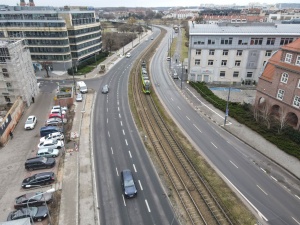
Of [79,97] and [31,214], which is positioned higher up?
[79,97]

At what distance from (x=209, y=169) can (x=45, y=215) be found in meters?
23.5

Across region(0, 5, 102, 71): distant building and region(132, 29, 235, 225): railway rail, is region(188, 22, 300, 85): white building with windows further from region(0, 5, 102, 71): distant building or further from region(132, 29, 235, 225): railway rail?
region(0, 5, 102, 71): distant building

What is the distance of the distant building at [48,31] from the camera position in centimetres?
8550

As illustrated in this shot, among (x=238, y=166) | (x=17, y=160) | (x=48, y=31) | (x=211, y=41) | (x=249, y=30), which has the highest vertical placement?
(x=249, y=30)

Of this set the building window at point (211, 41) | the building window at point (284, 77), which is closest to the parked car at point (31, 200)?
the building window at point (284, 77)

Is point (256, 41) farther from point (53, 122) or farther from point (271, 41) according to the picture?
point (53, 122)

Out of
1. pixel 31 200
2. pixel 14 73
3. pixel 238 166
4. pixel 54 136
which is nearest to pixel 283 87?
pixel 238 166

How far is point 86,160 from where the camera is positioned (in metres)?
40.4

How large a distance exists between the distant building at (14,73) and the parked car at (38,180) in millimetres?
31755

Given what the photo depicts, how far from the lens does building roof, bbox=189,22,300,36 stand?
71.6m

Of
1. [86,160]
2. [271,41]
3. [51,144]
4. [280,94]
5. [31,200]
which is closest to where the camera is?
[31,200]

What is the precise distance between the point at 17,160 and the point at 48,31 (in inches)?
2297

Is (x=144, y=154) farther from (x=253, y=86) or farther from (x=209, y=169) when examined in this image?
(x=253, y=86)

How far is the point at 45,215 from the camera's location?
29281 mm
